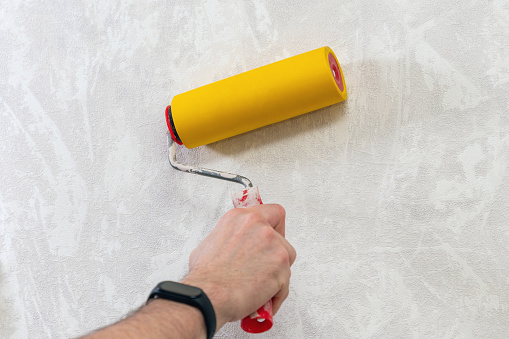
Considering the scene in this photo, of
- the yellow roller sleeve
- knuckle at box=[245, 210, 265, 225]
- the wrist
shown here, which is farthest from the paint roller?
the wrist

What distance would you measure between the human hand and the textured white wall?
25 centimetres

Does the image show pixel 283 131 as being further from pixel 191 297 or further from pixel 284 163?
pixel 191 297

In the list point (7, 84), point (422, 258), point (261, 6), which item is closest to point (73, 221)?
point (7, 84)

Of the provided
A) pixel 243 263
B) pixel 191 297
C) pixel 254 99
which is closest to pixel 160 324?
pixel 191 297

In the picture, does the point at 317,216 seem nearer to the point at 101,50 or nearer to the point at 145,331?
the point at 145,331

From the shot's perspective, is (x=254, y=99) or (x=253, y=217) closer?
(x=253, y=217)

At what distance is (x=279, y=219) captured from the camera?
2.67 ft

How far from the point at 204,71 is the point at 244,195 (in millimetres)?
362

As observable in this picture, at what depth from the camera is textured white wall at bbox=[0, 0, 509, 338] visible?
941 millimetres

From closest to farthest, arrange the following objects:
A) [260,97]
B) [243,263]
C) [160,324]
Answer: [160,324], [243,263], [260,97]

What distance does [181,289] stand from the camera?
0.64 m

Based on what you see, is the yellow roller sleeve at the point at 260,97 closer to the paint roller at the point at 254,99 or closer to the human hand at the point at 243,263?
the paint roller at the point at 254,99

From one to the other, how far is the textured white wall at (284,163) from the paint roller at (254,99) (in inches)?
2.6

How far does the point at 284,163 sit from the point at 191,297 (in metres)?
0.46
